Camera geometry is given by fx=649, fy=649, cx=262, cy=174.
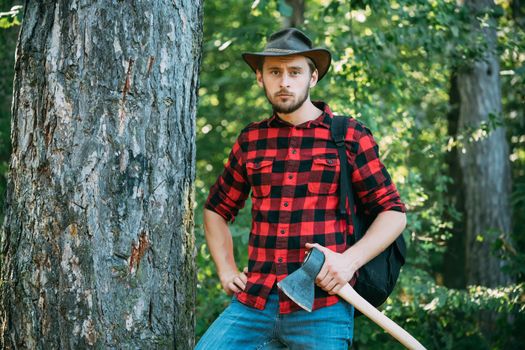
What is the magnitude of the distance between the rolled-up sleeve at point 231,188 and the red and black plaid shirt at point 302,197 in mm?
166

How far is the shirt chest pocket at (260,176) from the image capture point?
10.7 feet

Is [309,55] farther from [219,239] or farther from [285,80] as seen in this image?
[219,239]

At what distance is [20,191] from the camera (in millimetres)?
2797

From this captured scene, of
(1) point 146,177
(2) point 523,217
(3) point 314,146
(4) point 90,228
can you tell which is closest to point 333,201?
(3) point 314,146

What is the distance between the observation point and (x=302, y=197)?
125 inches

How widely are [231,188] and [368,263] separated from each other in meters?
0.85

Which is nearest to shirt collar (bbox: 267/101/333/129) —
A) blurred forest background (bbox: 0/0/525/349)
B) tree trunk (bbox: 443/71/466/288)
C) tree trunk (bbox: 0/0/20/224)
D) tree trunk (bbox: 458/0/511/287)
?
blurred forest background (bbox: 0/0/525/349)

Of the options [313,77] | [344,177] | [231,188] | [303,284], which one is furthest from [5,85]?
[303,284]

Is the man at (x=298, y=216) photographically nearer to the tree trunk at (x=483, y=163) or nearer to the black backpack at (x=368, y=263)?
the black backpack at (x=368, y=263)

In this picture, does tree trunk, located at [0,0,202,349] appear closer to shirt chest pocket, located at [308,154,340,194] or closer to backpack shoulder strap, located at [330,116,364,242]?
shirt chest pocket, located at [308,154,340,194]

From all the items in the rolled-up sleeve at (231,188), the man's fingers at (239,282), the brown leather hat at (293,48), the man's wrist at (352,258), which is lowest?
the man's fingers at (239,282)

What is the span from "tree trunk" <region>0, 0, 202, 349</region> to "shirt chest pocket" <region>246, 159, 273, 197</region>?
57 cm

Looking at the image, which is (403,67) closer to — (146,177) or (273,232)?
(273,232)

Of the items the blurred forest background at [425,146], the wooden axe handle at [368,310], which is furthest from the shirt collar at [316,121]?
the blurred forest background at [425,146]
